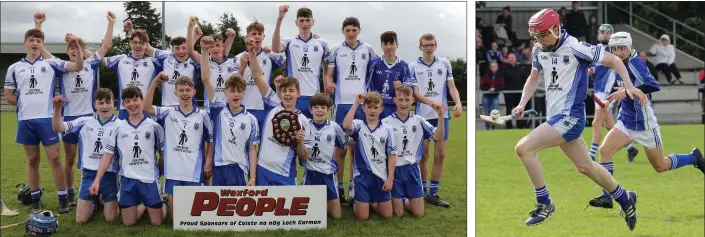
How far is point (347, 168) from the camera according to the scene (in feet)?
29.4

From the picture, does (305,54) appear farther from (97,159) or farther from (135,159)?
(97,159)

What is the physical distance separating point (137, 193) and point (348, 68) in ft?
8.34

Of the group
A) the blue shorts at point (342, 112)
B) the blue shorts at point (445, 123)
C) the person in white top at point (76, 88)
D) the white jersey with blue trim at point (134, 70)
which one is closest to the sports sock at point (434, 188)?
the blue shorts at point (445, 123)

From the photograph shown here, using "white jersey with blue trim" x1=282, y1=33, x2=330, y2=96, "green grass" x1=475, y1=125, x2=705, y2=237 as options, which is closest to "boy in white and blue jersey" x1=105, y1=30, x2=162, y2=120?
"white jersey with blue trim" x1=282, y1=33, x2=330, y2=96

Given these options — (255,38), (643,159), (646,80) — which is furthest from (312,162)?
(643,159)

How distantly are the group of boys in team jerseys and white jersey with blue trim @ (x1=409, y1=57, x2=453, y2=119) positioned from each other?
0.04ft

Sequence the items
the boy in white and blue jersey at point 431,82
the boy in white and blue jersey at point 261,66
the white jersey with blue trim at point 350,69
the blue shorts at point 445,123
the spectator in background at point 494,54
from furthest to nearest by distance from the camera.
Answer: the spectator in background at point 494,54 → the boy in white and blue jersey at point 431,82 → the blue shorts at point 445,123 → the white jersey with blue trim at point 350,69 → the boy in white and blue jersey at point 261,66

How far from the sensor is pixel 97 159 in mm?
7582

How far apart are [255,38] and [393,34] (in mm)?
1457

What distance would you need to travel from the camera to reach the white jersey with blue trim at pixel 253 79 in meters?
8.25

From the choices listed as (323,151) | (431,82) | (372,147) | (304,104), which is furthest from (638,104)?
(304,104)

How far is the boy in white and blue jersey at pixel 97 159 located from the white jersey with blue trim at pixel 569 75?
409 cm

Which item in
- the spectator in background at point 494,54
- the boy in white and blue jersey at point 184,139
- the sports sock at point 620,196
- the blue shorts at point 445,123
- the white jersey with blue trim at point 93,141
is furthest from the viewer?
the spectator in background at point 494,54

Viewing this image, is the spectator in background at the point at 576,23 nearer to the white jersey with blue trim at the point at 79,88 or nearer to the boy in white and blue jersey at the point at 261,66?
the boy in white and blue jersey at the point at 261,66
